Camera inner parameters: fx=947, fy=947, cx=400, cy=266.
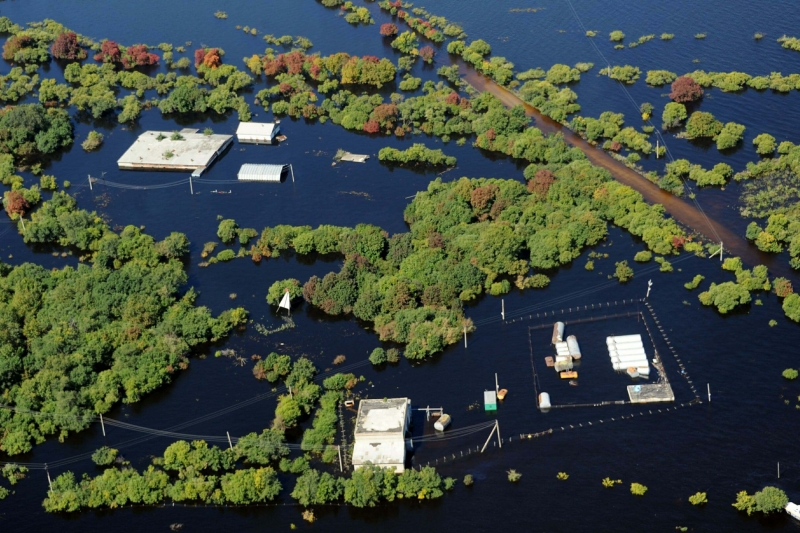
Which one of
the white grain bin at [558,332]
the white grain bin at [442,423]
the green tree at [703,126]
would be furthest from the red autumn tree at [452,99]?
the white grain bin at [442,423]

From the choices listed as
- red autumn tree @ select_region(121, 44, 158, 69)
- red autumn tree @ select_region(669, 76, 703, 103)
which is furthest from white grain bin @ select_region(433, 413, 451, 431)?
red autumn tree @ select_region(121, 44, 158, 69)

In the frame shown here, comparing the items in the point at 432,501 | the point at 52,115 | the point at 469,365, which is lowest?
the point at 432,501

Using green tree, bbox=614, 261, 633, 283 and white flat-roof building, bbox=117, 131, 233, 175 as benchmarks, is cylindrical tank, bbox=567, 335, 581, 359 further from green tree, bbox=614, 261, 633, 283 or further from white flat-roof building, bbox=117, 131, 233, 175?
white flat-roof building, bbox=117, 131, 233, 175

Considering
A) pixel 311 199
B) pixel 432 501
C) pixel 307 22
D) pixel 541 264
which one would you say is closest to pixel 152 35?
pixel 307 22

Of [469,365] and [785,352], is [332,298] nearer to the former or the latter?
[469,365]

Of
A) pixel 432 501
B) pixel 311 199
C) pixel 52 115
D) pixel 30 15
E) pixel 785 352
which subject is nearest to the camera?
Answer: pixel 432 501

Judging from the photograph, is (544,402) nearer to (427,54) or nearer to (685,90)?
(685,90)
